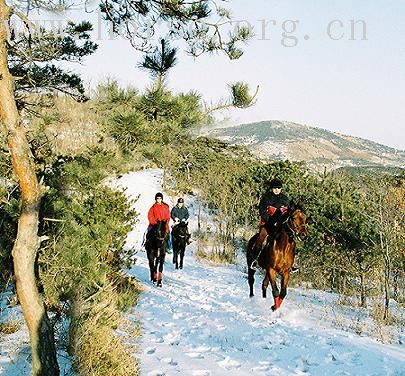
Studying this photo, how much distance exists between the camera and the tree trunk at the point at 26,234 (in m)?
4.51

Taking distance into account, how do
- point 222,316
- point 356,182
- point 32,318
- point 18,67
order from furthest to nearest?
point 356,182, point 222,316, point 18,67, point 32,318

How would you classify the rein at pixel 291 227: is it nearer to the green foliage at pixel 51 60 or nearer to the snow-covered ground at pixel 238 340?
the snow-covered ground at pixel 238 340

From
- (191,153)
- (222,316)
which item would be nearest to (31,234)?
(222,316)

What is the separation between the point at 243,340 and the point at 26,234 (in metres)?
3.72

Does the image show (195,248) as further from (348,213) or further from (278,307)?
(278,307)

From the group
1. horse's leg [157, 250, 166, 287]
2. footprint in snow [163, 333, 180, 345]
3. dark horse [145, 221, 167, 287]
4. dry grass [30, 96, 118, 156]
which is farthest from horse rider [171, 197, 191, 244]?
footprint in snow [163, 333, 180, 345]

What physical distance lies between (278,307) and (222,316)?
121 centimetres

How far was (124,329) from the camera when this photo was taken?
6.60 meters

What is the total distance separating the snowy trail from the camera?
560cm

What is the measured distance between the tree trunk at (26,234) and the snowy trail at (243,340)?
1.20m

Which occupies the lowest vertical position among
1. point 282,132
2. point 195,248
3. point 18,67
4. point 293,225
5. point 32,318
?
point 195,248

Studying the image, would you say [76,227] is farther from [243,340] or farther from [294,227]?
[294,227]

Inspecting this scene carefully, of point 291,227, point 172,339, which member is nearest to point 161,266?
point 291,227

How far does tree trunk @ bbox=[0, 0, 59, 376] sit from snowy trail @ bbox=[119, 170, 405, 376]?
120cm
